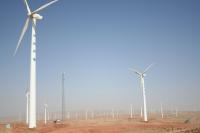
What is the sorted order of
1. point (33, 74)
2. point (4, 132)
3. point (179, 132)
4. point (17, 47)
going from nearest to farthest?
point (4, 132)
point (33, 74)
point (17, 47)
point (179, 132)

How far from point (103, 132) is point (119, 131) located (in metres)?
4.23

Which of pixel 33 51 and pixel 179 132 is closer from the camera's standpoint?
pixel 33 51

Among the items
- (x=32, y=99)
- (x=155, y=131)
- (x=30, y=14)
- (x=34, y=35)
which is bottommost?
(x=155, y=131)

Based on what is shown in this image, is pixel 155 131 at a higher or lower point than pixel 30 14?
lower

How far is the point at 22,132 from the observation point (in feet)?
135

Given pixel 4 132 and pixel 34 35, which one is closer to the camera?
pixel 4 132

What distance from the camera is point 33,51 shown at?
4534cm

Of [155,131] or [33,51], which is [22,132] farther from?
[155,131]

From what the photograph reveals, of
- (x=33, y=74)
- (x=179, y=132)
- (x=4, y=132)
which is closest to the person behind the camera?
(x=4, y=132)

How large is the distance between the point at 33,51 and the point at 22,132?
14016mm

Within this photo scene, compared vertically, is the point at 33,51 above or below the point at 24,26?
below

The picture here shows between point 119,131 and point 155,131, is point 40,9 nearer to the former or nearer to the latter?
point 119,131

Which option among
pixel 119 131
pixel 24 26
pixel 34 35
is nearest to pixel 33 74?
pixel 34 35

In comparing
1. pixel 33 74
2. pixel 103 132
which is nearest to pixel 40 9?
pixel 33 74
